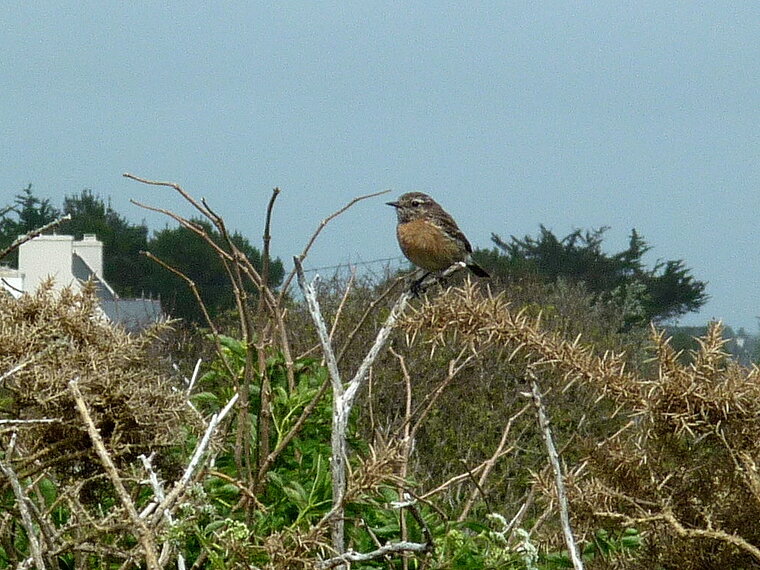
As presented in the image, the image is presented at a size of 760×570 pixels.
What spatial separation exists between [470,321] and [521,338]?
8 centimetres

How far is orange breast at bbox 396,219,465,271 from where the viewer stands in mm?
7637

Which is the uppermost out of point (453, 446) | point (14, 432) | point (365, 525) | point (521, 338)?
point (521, 338)

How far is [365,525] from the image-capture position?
226 cm

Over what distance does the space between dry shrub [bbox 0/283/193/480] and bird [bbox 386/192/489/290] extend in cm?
520

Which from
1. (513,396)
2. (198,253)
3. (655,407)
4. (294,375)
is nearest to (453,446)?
(513,396)

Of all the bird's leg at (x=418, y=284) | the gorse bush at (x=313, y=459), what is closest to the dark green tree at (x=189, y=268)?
the bird's leg at (x=418, y=284)

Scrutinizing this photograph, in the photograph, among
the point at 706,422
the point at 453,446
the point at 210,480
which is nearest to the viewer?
the point at 706,422

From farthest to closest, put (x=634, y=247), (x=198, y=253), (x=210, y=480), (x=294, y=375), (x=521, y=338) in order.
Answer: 1. (x=198, y=253)
2. (x=634, y=247)
3. (x=294, y=375)
4. (x=210, y=480)
5. (x=521, y=338)

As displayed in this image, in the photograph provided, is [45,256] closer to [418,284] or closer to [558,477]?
[418,284]

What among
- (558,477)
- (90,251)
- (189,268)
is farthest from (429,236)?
(189,268)

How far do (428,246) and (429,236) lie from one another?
75mm

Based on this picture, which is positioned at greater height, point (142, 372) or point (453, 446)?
point (142, 372)

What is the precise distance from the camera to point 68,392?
79.7 inches

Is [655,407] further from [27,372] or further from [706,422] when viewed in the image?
[27,372]
